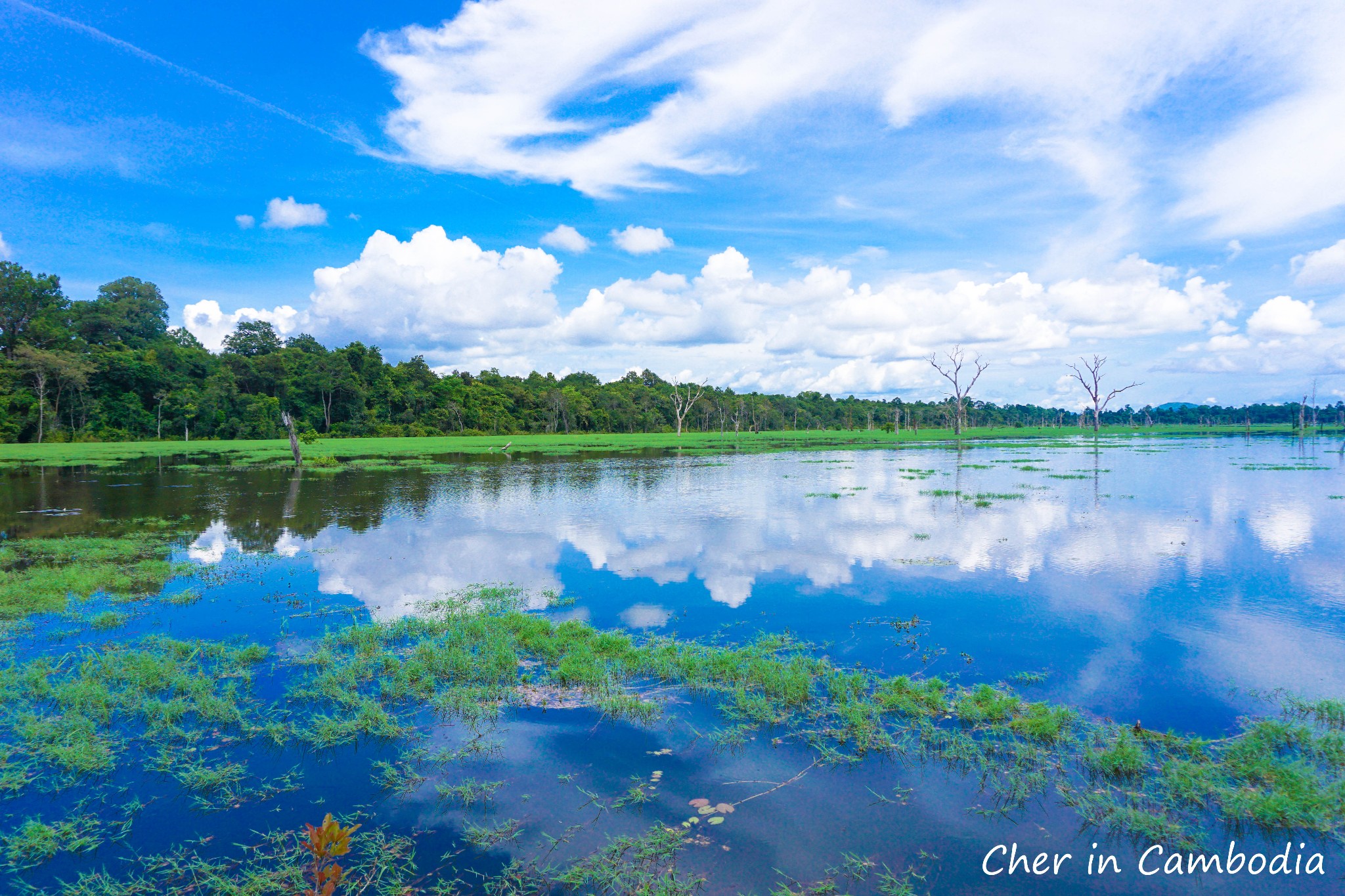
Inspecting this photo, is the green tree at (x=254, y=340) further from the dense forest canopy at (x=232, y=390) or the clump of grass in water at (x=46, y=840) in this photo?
the clump of grass in water at (x=46, y=840)

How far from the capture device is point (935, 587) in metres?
12.0

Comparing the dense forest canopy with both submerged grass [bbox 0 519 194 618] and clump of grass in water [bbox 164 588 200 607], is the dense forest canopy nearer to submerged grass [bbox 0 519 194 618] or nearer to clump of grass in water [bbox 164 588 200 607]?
submerged grass [bbox 0 519 194 618]

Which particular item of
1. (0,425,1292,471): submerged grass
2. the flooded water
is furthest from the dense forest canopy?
the flooded water

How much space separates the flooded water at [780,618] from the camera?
5062mm

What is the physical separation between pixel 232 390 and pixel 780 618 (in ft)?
298

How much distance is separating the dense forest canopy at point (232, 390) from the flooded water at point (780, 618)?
54857 millimetres

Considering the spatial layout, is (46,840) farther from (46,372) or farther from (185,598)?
(46,372)

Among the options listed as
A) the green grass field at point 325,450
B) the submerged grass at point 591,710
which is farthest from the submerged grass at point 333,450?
the submerged grass at point 591,710

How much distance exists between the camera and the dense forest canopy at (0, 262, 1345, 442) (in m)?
67.3

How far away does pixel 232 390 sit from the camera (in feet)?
265

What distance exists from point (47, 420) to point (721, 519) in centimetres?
7925

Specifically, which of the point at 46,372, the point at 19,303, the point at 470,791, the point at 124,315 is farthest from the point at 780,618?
the point at 124,315

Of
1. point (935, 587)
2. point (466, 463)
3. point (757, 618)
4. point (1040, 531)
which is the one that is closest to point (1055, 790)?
point (757, 618)

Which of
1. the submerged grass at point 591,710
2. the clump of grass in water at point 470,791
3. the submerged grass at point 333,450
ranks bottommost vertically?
the clump of grass in water at point 470,791
